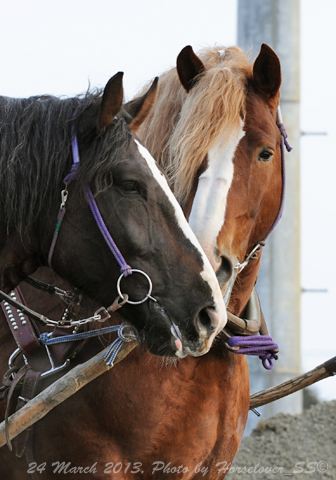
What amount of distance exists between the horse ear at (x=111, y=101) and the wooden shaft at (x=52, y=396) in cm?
81

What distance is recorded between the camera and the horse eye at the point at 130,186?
204cm

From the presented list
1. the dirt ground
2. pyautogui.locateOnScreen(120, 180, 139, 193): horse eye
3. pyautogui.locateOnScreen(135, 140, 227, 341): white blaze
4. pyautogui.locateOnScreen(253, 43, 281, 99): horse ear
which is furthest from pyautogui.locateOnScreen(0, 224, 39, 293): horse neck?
the dirt ground

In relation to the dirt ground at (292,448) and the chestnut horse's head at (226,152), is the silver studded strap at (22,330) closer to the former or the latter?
the chestnut horse's head at (226,152)

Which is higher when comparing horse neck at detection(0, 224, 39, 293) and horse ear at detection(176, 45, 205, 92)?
horse ear at detection(176, 45, 205, 92)

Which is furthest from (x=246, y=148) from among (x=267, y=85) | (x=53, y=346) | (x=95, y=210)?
(x=53, y=346)

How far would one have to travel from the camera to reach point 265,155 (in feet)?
8.83

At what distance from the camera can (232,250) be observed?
8.24 ft

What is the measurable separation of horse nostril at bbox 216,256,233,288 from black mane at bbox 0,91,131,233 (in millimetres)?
673

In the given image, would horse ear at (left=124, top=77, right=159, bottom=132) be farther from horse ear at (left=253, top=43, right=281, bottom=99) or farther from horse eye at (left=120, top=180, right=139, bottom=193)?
horse ear at (left=253, top=43, right=281, bottom=99)

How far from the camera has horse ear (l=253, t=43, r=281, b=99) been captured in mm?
2766

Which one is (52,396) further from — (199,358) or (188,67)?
(188,67)

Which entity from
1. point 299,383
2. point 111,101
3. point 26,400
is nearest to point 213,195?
point 111,101

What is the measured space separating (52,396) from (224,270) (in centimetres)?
84

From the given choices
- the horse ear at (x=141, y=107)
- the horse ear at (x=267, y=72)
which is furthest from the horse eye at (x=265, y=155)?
the horse ear at (x=141, y=107)
